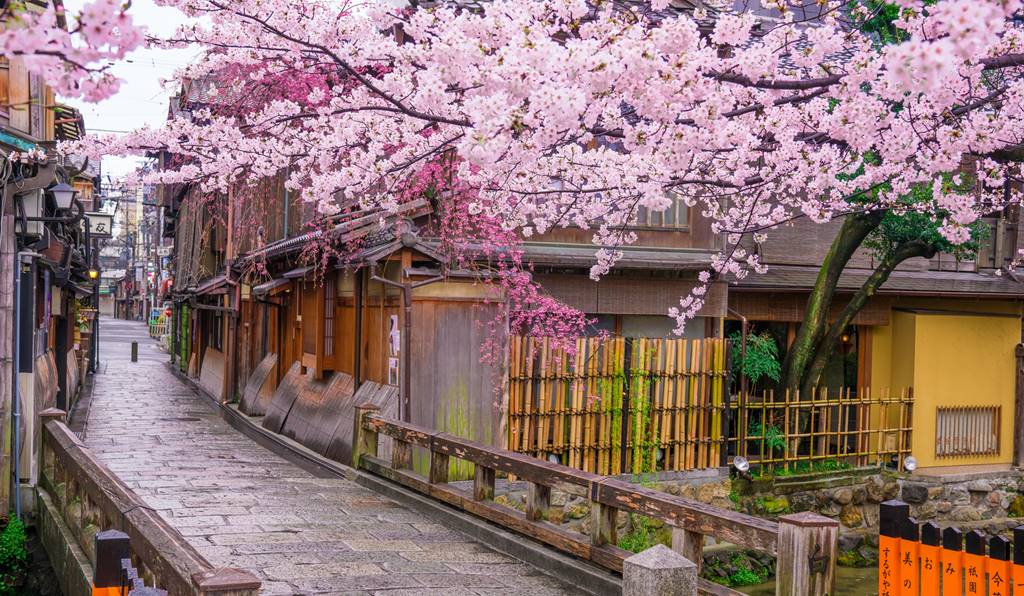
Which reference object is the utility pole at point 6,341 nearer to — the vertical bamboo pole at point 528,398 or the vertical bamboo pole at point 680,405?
the vertical bamboo pole at point 528,398

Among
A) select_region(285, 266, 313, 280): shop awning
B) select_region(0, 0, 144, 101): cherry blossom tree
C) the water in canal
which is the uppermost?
A: select_region(0, 0, 144, 101): cherry blossom tree

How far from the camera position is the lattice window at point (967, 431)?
19.1 metres

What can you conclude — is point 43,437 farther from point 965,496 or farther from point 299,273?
point 965,496

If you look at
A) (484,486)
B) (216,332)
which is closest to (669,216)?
(484,486)

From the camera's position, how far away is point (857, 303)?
17391 mm

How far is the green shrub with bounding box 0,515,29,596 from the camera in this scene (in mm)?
11641

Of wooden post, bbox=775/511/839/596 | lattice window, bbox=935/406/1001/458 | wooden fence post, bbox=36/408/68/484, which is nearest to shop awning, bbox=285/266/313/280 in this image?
wooden fence post, bbox=36/408/68/484

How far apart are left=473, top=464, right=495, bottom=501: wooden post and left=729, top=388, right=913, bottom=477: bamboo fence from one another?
6210 millimetres

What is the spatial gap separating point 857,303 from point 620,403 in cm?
522

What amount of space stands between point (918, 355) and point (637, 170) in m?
11.7

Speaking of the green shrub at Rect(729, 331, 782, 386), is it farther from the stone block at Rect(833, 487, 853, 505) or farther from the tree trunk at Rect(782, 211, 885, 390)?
the stone block at Rect(833, 487, 853, 505)

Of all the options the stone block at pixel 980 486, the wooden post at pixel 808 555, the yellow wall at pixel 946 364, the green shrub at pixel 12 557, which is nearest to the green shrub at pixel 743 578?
the yellow wall at pixel 946 364

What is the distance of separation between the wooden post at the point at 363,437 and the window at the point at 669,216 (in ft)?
17.7

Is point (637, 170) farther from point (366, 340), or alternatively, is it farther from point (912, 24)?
point (366, 340)
